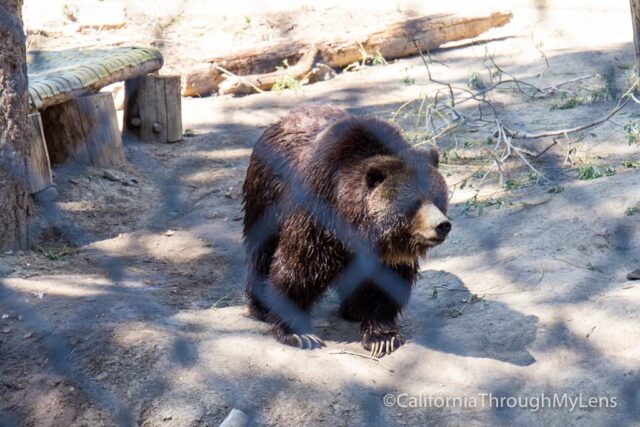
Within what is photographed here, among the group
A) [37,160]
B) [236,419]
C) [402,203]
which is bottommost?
[236,419]

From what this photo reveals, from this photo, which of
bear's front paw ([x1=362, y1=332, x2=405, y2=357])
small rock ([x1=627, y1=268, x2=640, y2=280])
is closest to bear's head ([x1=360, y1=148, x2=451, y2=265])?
bear's front paw ([x1=362, y1=332, x2=405, y2=357])

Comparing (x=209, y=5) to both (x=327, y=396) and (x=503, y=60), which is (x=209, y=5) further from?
(x=327, y=396)

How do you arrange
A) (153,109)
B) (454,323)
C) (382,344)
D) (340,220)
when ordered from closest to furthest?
(340,220) → (382,344) → (454,323) → (153,109)

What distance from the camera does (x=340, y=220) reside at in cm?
339

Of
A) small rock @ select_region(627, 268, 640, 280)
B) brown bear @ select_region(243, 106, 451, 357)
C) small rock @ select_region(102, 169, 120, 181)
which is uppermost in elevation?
brown bear @ select_region(243, 106, 451, 357)

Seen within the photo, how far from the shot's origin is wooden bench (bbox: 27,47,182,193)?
5.27 metres

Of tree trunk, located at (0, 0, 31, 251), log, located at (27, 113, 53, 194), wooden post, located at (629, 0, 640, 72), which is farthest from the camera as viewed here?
wooden post, located at (629, 0, 640, 72)

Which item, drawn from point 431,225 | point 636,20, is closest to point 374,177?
point 431,225

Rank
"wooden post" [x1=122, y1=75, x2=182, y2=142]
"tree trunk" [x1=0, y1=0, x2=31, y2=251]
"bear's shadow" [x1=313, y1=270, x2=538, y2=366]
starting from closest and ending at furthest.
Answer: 1. "bear's shadow" [x1=313, y1=270, x2=538, y2=366]
2. "tree trunk" [x1=0, y1=0, x2=31, y2=251]
3. "wooden post" [x1=122, y1=75, x2=182, y2=142]

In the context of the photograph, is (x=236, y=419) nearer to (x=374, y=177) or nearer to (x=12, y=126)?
(x=374, y=177)

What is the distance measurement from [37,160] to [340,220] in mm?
2392

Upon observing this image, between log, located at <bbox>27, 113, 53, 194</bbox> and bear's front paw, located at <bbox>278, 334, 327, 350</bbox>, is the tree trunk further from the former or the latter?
bear's front paw, located at <bbox>278, 334, 327, 350</bbox>

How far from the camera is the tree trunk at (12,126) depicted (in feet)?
14.3

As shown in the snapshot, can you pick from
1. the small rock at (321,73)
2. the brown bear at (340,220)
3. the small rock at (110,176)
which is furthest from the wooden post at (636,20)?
the small rock at (110,176)
